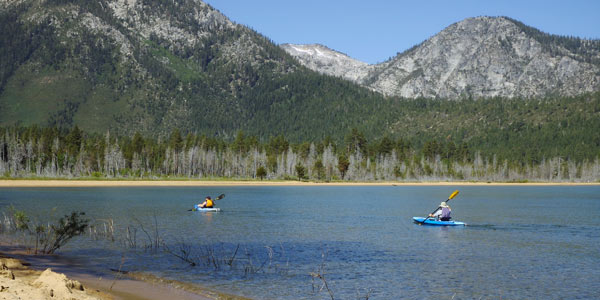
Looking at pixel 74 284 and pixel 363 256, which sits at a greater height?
pixel 74 284

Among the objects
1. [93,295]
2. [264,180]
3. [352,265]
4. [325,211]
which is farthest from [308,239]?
[264,180]

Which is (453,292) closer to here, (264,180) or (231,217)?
(231,217)

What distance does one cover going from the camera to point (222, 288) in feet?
83.3

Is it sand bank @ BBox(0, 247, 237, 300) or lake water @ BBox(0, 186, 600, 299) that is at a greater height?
sand bank @ BBox(0, 247, 237, 300)

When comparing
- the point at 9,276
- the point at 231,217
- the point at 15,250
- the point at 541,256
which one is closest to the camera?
the point at 9,276

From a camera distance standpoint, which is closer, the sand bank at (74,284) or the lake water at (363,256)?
the sand bank at (74,284)

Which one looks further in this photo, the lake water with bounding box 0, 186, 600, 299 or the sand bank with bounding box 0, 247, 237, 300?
the lake water with bounding box 0, 186, 600, 299

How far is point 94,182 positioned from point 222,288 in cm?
13748

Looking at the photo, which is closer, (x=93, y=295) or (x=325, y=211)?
(x=93, y=295)

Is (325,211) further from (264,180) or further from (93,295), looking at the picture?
(264,180)

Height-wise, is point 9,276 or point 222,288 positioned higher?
point 9,276

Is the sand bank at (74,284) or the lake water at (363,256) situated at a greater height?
the sand bank at (74,284)

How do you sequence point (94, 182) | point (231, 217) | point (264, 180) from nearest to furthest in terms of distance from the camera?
1. point (231, 217)
2. point (94, 182)
3. point (264, 180)

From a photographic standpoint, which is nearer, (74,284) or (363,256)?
(74,284)
